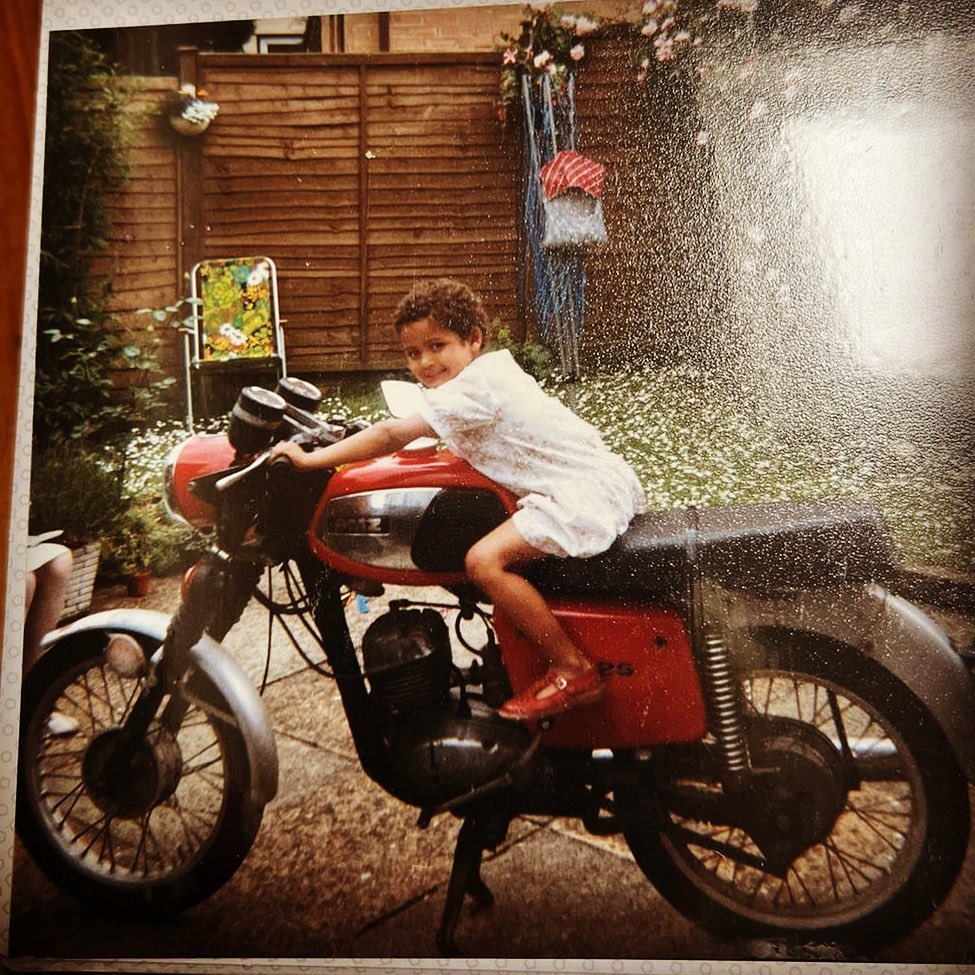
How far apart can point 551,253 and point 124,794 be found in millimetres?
1565

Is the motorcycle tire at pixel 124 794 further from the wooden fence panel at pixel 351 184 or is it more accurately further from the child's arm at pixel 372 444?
the wooden fence panel at pixel 351 184

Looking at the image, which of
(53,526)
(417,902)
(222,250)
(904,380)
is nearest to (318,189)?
(222,250)

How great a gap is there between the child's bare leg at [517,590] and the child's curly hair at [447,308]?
442mm

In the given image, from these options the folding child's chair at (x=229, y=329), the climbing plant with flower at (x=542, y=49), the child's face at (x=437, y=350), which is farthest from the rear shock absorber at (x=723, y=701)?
the climbing plant with flower at (x=542, y=49)

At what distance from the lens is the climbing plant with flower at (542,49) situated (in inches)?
67.3

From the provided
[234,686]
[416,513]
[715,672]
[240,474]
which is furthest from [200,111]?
[715,672]

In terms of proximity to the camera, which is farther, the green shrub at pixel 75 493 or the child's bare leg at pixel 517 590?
the green shrub at pixel 75 493

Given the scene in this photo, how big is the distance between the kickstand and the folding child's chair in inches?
42.7

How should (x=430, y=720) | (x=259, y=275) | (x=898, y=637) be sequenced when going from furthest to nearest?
(x=259, y=275) < (x=430, y=720) < (x=898, y=637)

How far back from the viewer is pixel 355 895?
5.37 feet

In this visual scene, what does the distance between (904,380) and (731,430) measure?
379 millimetres

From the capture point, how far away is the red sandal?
1.46 metres

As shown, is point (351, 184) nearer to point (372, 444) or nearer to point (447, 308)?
point (447, 308)

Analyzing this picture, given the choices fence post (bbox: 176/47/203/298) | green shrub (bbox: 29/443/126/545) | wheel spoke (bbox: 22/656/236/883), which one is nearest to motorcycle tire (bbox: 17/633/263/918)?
wheel spoke (bbox: 22/656/236/883)
